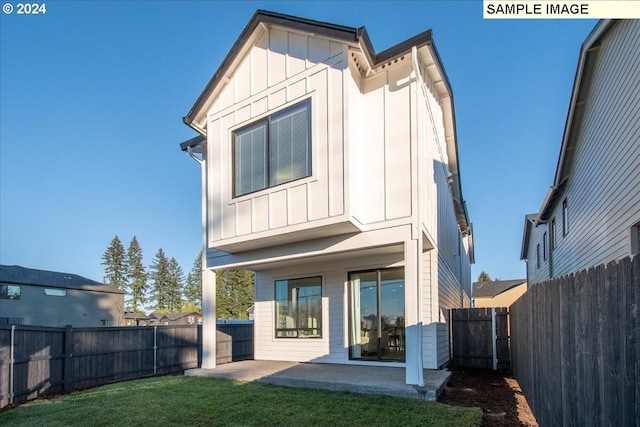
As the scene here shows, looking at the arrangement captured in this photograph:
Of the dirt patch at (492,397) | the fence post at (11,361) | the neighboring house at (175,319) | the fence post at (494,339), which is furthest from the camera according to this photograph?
the neighboring house at (175,319)

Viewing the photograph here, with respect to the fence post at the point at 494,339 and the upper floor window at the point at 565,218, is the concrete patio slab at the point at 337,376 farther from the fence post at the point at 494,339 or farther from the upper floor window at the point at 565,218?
the upper floor window at the point at 565,218

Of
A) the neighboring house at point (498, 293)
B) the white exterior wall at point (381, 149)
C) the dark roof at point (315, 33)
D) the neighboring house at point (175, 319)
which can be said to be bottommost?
the neighboring house at point (175, 319)

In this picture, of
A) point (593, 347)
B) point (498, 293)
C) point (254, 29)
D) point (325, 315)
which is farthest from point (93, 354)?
point (498, 293)

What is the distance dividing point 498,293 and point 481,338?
1282 inches

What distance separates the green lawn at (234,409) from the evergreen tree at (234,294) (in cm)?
4505

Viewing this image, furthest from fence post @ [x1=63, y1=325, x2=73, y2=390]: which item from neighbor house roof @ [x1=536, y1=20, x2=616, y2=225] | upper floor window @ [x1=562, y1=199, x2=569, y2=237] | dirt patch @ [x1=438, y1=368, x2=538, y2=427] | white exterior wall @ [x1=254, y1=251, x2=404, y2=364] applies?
upper floor window @ [x1=562, y1=199, x2=569, y2=237]

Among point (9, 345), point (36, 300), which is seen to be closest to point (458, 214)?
point (9, 345)

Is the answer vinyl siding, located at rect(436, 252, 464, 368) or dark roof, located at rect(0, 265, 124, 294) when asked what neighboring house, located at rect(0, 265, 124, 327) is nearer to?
dark roof, located at rect(0, 265, 124, 294)

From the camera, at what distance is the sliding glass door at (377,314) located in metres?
8.53

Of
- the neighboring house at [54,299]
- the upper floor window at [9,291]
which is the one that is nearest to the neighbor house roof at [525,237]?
the neighboring house at [54,299]

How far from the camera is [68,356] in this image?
834 cm

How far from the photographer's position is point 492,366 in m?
9.80

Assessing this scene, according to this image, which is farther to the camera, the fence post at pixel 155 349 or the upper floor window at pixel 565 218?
the upper floor window at pixel 565 218

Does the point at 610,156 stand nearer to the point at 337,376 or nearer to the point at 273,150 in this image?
the point at 273,150
